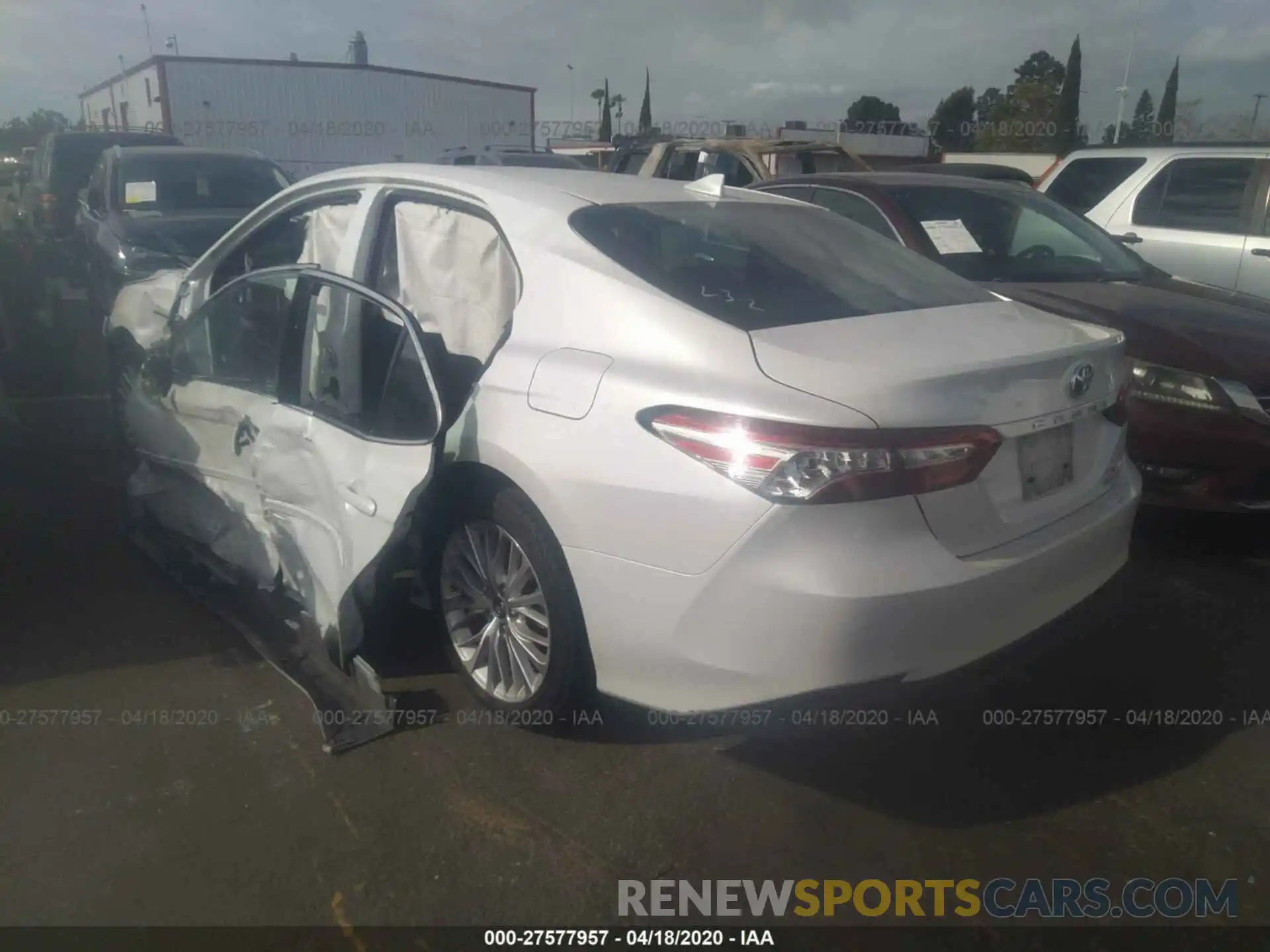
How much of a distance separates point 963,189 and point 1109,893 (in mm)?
4130

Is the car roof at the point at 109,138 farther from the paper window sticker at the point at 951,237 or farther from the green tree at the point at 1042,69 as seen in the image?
the green tree at the point at 1042,69

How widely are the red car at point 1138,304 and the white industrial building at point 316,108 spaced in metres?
20.7

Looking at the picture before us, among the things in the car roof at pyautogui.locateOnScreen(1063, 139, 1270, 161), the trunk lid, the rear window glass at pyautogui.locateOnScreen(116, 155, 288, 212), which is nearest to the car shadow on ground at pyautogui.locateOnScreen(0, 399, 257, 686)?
the trunk lid

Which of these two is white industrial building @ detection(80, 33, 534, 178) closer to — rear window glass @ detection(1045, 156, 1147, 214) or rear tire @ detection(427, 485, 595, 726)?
rear window glass @ detection(1045, 156, 1147, 214)

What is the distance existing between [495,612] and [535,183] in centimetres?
139

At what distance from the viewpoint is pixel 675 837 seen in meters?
2.67

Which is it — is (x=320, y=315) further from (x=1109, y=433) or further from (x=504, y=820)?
(x=1109, y=433)

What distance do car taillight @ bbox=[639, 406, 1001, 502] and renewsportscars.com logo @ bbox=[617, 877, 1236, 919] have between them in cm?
99

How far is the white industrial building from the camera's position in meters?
25.0

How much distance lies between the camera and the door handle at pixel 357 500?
301 cm

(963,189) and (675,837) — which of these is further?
(963,189)

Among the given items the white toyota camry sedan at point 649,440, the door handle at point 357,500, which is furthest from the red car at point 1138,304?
the door handle at point 357,500

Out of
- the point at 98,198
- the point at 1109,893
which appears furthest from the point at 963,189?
the point at 98,198

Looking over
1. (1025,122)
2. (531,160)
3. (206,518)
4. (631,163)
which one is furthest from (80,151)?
(1025,122)
